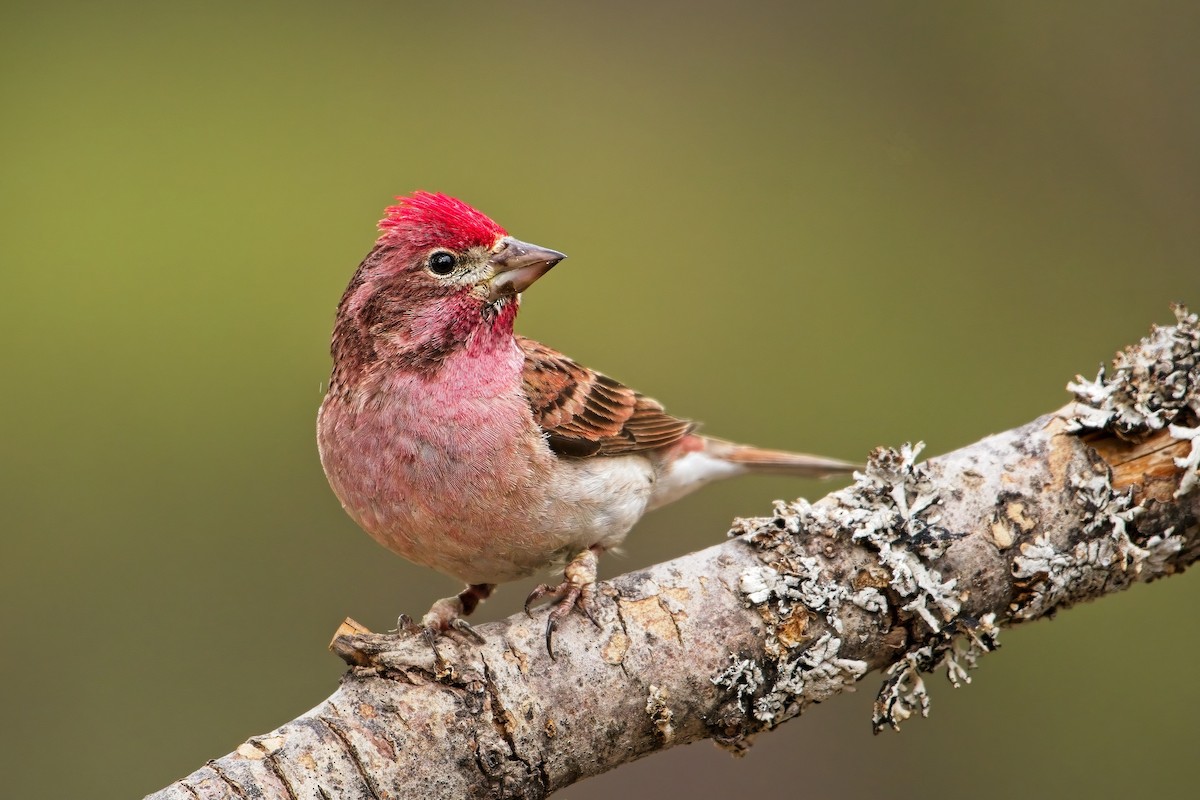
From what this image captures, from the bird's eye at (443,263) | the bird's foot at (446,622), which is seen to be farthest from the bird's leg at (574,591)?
the bird's eye at (443,263)

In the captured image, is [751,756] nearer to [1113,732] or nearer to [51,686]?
[1113,732]

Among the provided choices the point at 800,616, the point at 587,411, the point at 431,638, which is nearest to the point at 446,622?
the point at 431,638

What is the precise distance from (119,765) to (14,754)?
0.55 meters

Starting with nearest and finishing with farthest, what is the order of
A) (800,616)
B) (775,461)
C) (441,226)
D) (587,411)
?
(800,616), (441,226), (587,411), (775,461)

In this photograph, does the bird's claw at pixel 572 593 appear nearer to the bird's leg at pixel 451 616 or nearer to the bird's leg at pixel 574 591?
the bird's leg at pixel 574 591

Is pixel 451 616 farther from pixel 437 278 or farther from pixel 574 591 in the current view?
pixel 437 278

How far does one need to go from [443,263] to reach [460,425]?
65 centimetres

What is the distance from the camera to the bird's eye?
15.2 ft

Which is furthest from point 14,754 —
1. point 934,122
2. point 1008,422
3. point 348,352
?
point 934,122

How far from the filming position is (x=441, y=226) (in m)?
4.60

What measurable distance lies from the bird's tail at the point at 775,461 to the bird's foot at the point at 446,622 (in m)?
1.40

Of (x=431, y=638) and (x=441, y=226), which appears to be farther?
(x=441, y=226)

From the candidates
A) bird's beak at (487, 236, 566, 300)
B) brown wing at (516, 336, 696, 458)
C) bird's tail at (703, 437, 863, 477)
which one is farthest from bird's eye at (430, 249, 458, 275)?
bird's tail at (703, 437, 863, 477)

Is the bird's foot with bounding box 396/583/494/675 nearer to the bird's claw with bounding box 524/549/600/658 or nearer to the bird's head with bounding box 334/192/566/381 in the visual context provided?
the bird's claw with bounding box 524/549/600/658
